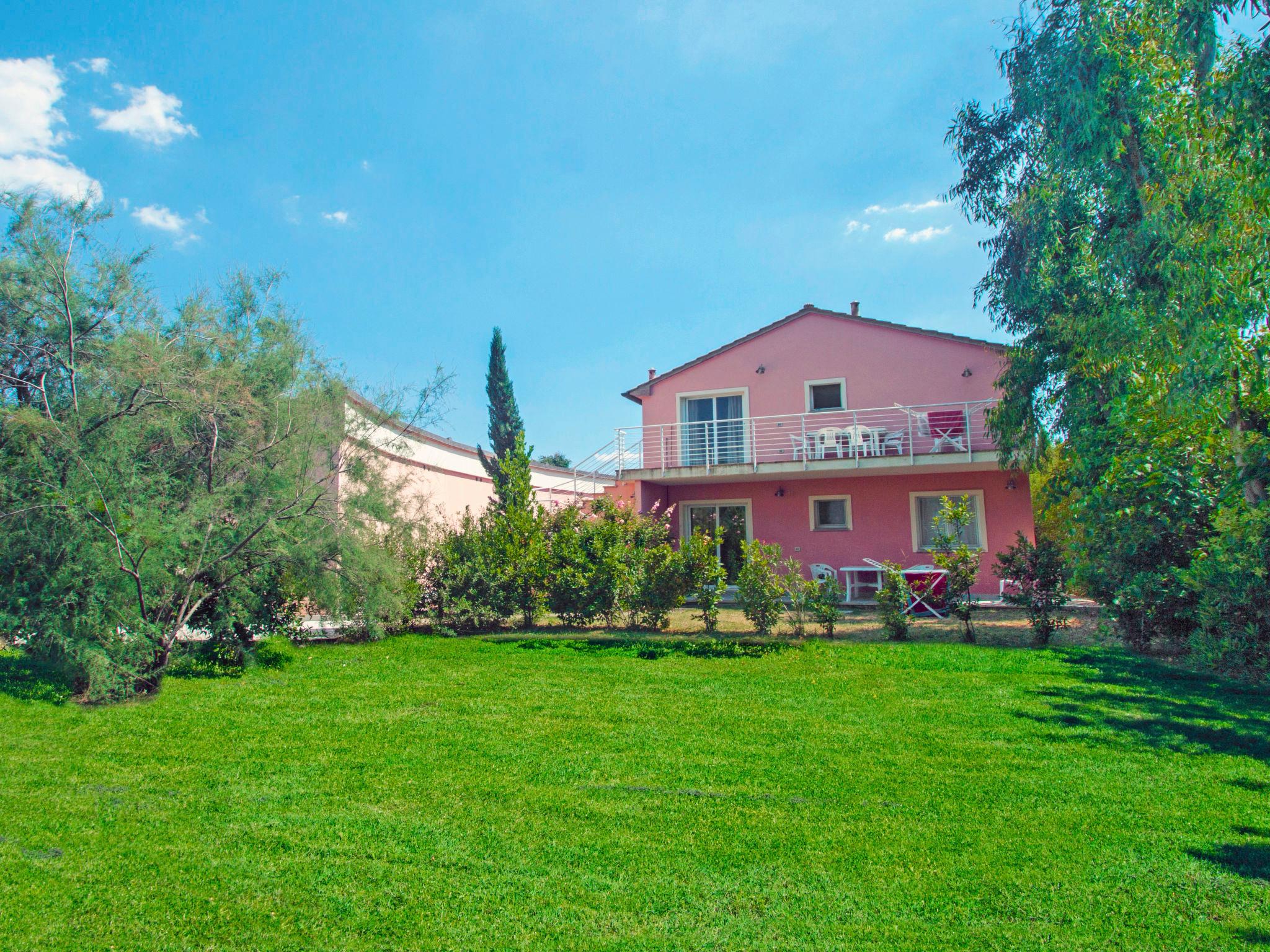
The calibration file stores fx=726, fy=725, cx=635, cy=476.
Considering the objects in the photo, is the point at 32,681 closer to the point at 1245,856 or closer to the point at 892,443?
the point at 1245,856

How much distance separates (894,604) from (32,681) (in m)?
10.1

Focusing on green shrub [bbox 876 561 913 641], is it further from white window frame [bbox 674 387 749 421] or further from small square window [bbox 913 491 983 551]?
white window frame [bbox 674 387 749 421]

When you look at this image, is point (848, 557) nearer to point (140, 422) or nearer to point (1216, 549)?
point (1216, 549)

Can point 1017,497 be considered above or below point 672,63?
below

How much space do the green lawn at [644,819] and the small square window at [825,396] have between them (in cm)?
1056

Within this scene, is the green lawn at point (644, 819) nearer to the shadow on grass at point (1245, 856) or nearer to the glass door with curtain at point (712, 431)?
the shadow on grass at point (1245, 856)

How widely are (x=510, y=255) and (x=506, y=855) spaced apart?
482 inches

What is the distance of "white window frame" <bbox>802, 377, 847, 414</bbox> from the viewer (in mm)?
16719

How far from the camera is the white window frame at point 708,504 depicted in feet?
56.5

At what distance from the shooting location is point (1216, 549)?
7.14 metres

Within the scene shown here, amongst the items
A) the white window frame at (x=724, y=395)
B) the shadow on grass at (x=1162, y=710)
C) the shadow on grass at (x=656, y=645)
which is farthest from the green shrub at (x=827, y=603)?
the white window frame at (x=724, y=395)

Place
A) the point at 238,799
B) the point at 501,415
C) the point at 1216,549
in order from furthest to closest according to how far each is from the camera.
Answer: the point at 501,415, the point at 1216,549, the point at 238,799

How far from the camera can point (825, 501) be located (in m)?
16.8

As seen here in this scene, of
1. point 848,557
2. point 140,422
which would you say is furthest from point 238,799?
point 848,557
